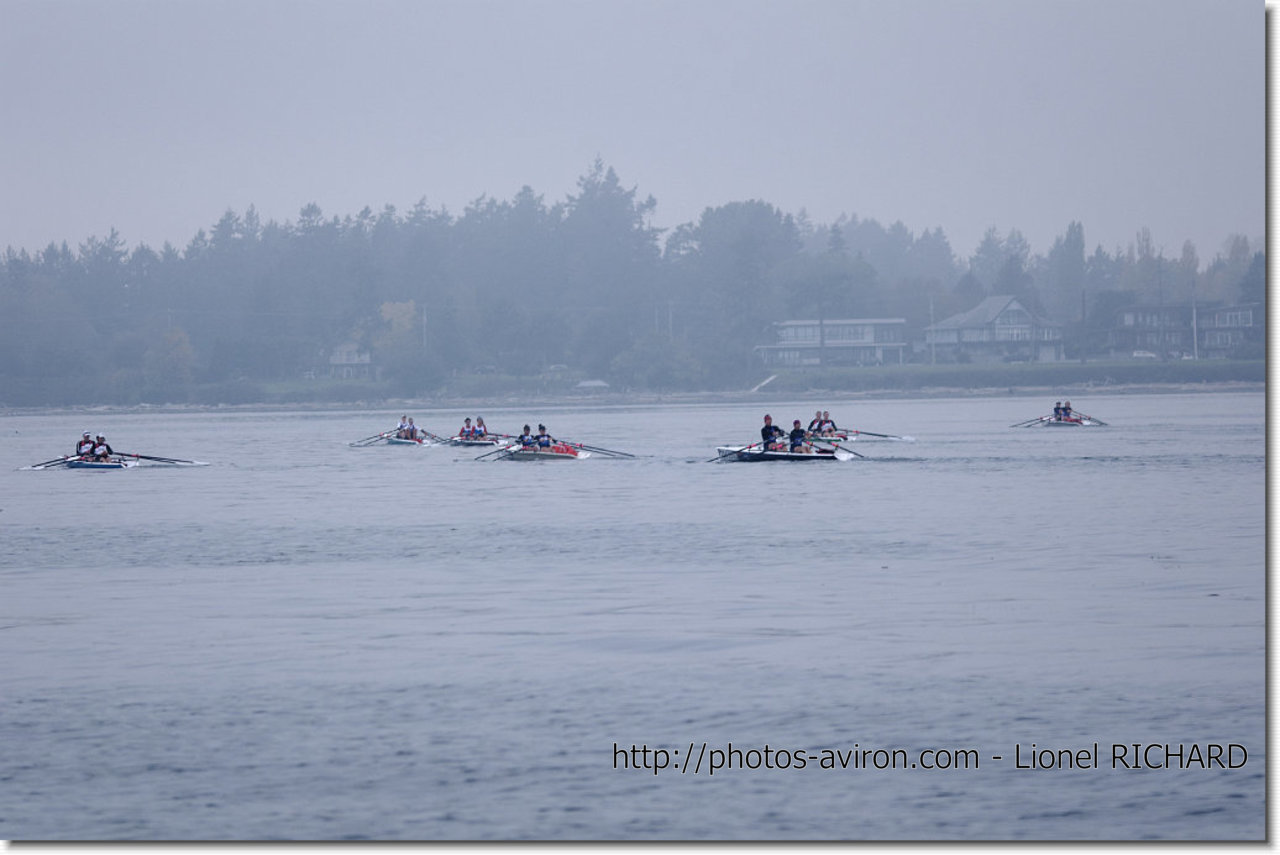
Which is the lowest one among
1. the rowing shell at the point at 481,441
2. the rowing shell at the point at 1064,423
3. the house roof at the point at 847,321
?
the rowing shell at the point at 1064,423

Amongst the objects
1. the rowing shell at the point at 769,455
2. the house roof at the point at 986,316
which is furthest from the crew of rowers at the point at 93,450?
the house roof at the point at 986,316

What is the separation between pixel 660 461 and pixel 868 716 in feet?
119

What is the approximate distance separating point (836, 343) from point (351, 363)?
4059 cm

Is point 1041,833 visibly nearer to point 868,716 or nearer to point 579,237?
point 868,716

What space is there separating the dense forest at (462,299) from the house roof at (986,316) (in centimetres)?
348

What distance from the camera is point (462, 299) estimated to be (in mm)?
140750

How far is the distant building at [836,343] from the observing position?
455ft

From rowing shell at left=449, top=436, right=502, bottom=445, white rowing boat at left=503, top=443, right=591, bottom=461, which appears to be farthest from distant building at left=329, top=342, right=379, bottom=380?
white rowing boat at left=503, top=443, right=591, bottom=461

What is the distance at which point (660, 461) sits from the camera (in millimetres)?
48688

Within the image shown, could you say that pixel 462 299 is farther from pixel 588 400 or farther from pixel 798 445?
pixel 798 445

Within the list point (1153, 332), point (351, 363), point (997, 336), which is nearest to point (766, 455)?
point (1153, 332)

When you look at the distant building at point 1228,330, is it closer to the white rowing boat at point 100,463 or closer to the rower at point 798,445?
the rower at point 798,445

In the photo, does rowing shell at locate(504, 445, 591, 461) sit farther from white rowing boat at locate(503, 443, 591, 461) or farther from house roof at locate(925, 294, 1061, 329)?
house roof at locate(925, 294, 1061, 329)

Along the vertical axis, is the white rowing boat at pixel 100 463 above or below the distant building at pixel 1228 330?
below
